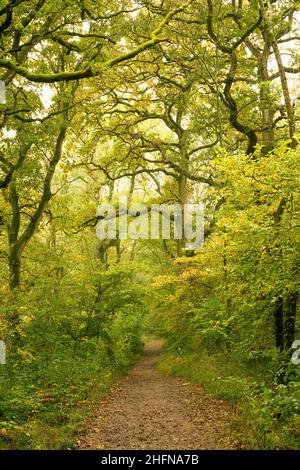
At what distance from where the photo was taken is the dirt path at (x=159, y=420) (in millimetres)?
7000

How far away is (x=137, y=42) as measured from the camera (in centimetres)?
1330

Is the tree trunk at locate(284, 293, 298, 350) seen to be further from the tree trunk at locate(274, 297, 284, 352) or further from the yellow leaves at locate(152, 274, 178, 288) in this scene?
the yellow leaves at locate(152, 274, 178, 288)

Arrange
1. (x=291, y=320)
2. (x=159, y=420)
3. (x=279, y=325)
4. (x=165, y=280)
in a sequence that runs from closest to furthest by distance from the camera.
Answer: (x=291, y=320)
(x=279, y=325)
(x=159, y=420)
(x=165, y=280)

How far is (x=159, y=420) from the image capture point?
8656 millimetres

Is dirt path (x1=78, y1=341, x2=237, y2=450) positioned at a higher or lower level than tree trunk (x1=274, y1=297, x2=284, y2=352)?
lower

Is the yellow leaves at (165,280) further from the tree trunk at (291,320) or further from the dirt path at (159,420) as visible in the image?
the tree trunk at (291,320)

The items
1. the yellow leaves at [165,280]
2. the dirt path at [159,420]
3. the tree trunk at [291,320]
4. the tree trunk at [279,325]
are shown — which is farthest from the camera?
the yellow leaves at [165,280]

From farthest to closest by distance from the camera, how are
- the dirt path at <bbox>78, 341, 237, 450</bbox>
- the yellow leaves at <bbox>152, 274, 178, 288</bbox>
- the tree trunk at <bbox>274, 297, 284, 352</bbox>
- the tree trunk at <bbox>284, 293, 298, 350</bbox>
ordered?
the yellow leaves at <bbox>152, 274, 178, 288</bbox> → the tree trunk at <bbox>274, 297, 284, 352</bbox> → the tree trunk at <bbox>284, 293, 298, 350</bbox> → the dirt path at <bbox>78, 341, 237, 450</bbox>

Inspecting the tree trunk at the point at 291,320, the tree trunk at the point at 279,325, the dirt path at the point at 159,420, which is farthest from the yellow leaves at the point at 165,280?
the tree trunk at the point at 291,320

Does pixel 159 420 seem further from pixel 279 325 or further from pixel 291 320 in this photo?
pixel 291 320

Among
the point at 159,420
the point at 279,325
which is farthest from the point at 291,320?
the point at 159,420

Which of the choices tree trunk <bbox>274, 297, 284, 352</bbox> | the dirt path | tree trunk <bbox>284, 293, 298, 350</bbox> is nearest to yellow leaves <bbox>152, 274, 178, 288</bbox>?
the dirt path

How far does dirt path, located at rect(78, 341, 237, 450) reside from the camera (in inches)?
276

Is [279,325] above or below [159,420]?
above
